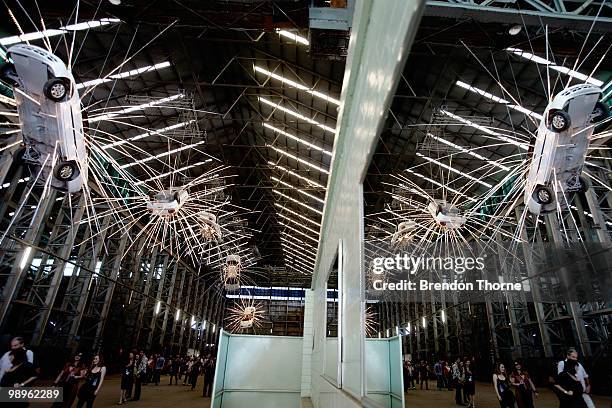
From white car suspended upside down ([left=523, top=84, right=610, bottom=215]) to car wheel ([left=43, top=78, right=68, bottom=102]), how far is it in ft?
15.0

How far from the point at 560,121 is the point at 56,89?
186 inches

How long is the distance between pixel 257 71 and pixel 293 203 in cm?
1059

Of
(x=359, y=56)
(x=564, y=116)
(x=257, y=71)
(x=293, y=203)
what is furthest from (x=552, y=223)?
(x=293, y=203)

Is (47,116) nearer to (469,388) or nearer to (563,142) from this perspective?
(563,142)

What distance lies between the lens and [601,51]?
7.70 meters

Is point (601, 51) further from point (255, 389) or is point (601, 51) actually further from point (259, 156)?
point (259, 156)

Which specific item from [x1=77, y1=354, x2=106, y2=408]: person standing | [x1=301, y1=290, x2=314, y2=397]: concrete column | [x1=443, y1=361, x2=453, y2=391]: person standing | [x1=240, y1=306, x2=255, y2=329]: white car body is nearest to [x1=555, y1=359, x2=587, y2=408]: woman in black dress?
[x1=443, y1=361, x2=453, y2=391]: person standing

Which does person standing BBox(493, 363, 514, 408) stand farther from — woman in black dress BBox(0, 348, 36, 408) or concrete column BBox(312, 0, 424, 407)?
woman in black dress BBox(0, 348, 36, 408)

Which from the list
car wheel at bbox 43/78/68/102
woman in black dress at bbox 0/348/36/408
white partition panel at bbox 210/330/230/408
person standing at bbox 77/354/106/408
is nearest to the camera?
car wheel at bbox 43/78/68/102

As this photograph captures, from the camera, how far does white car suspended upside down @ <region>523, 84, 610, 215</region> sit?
300 cm

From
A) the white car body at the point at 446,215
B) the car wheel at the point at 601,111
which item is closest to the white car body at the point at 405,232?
the white car body at the point at 446,215

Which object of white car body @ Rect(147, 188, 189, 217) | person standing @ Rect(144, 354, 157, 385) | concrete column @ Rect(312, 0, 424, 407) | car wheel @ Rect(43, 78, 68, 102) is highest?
white car body @ Rect(147, 188, 189, 217)

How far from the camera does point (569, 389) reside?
2.72 meters

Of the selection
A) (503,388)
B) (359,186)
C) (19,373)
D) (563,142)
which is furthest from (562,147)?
(19,373)
